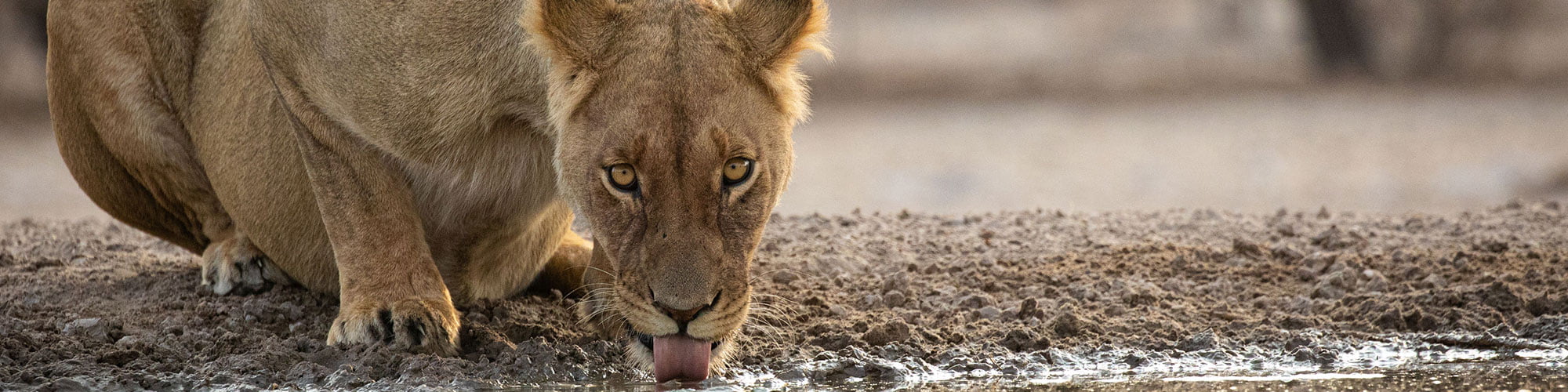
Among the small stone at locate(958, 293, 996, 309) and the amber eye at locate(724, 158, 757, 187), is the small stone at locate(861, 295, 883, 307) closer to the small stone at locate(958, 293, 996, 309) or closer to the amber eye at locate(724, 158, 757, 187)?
the small stone at locate(958, 293, 996, 309)

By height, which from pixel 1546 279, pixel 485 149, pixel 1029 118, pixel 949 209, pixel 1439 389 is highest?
pixel 1029 118

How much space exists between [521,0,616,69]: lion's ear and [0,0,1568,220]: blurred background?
5.47m

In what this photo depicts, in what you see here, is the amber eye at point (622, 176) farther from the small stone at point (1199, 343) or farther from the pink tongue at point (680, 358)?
the small stone at point (1199, 343)

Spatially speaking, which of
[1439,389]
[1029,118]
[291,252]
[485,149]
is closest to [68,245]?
[291,252]

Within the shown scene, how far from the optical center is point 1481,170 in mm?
10922

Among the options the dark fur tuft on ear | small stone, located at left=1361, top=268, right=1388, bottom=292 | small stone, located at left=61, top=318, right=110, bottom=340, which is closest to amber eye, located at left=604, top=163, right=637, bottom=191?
the dark fur tuft on ear

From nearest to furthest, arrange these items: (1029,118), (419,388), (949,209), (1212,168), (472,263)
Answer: (419,388) → (472,263) → (949,209) → (1212,168) → (1029,118)

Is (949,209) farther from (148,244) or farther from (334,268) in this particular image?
(334,268)

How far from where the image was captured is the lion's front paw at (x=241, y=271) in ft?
16.3

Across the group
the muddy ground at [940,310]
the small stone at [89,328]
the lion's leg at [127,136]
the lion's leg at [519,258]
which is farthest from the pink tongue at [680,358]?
the lion's leg at [127,136]

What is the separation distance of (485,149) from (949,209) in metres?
6.31

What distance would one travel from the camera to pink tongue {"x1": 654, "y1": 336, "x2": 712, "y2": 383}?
374 centimetres

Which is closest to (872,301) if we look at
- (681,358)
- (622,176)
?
(681,358)

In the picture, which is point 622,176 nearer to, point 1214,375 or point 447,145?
point 447,145
